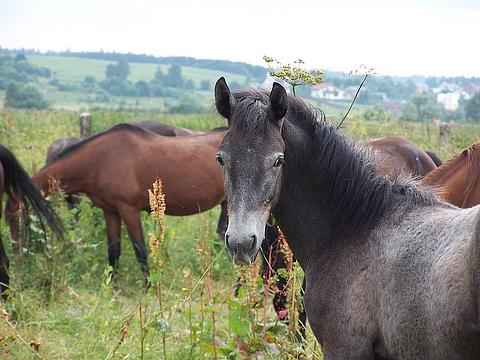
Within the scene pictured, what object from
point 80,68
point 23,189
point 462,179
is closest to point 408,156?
point 462,179

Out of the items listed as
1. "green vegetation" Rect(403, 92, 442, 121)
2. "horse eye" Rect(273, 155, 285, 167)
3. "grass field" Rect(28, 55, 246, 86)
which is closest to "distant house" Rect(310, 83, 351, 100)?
"horse eye" Rect(273, 155, 285, 167)

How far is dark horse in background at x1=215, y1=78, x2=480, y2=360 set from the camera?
242cm

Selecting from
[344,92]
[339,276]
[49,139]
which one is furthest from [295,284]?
[49,139]

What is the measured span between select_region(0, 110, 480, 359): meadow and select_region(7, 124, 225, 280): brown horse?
395 millimetres

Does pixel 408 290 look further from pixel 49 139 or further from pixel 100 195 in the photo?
pixel 49 139

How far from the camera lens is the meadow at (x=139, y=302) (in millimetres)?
3947

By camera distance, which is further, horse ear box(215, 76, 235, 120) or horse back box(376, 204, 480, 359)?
horse ear box(215, 76, 235, 120)

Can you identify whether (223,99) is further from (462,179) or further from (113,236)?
(113,236)

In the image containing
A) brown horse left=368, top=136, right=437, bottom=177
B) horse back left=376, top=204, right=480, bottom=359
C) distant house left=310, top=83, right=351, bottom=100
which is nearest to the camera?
horse back left=376, top=204, right=480, bottom=359

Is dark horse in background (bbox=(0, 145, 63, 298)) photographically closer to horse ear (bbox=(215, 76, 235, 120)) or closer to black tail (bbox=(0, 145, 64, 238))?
black tail (bbox=(0, 145, 64, 238))

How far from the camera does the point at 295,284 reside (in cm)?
387

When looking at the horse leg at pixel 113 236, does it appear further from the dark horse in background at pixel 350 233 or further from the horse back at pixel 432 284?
the horse back at pixel 432 284

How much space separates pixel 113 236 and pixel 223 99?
186 inches

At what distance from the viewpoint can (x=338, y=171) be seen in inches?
127
